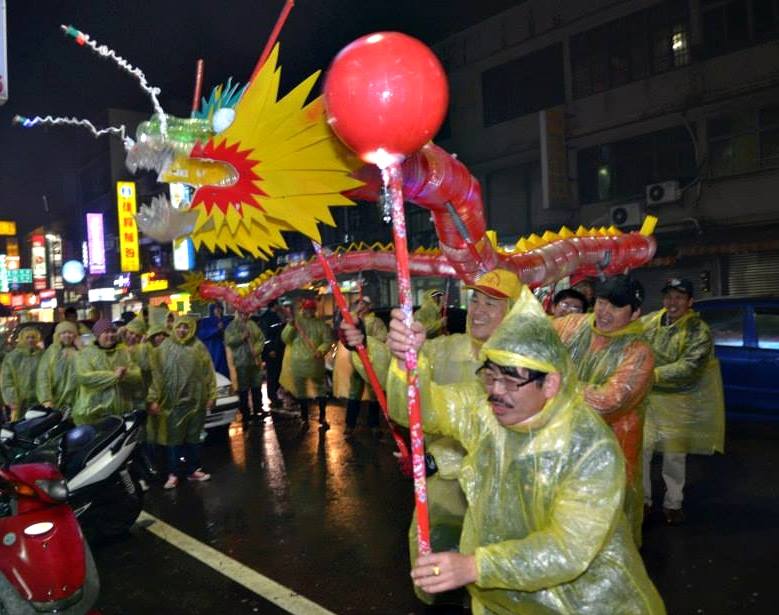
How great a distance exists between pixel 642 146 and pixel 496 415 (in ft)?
59.6

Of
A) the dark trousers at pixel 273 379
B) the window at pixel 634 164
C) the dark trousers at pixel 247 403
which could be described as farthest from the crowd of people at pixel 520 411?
the window at pixel 634 164

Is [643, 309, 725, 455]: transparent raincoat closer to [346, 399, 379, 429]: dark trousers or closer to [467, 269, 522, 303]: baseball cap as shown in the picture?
[467, 269, 522, 303]: baseball cap

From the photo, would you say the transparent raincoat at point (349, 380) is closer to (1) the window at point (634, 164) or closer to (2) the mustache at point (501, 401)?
Answer: (2) the mustache at point (501, 401)

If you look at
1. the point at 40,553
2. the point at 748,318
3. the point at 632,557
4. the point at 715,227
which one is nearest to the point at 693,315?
the point at 748,318

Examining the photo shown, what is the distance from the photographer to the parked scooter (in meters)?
4.88

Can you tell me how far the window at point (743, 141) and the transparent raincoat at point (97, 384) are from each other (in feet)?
51.5

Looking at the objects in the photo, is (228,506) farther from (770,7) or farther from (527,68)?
(527,68)

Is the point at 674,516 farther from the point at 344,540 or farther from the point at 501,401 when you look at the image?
the point at 501,401

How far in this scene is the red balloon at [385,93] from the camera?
7.37ft

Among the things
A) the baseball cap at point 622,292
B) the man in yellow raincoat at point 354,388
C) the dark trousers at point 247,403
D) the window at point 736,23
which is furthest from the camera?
the window at point 736,23

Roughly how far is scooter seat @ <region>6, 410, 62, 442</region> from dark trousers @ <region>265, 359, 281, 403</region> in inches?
266

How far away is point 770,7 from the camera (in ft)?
51.3

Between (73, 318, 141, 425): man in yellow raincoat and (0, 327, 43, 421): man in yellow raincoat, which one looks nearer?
(73, 318, 141, 425): man in yellow raincoat

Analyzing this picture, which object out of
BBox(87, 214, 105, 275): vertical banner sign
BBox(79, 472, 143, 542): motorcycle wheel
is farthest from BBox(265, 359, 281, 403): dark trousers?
BBox(87, 214, 105, 275): vertical banner sign
